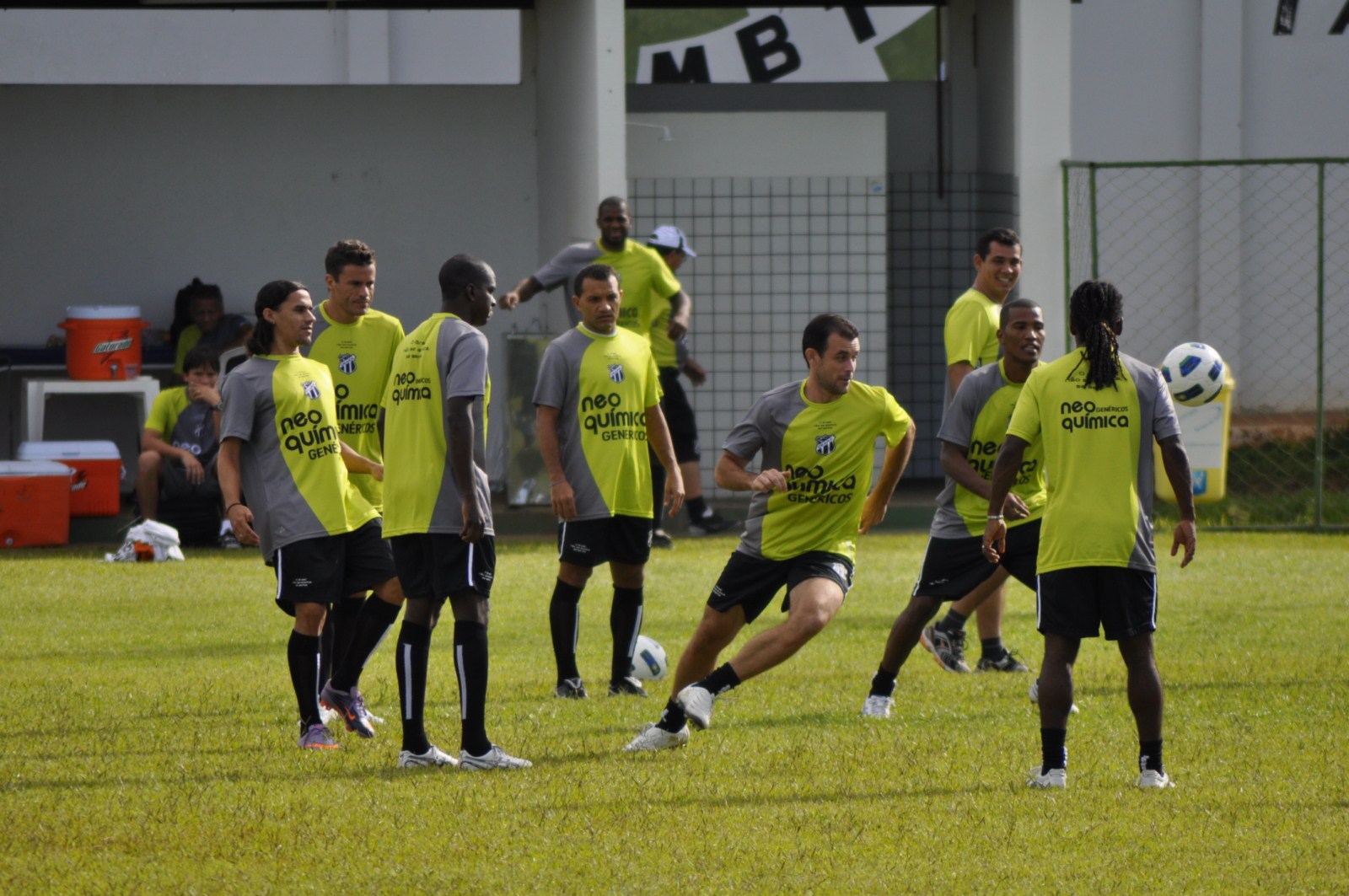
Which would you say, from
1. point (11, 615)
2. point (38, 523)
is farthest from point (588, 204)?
point (11, 615)

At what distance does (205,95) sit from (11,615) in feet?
21.5

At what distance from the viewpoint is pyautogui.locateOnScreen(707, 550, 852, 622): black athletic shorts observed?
22.9 ft

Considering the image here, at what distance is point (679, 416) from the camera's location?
44.6 ft

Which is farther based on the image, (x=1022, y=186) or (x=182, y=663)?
(x=1022, y=186)

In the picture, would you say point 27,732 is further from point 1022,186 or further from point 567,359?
point 1022,186

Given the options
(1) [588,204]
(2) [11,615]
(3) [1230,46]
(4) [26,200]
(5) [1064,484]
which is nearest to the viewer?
(5) [1064,484]

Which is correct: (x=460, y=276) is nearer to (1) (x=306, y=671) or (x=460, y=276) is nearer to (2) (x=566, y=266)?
(1) (x=306, y=671)

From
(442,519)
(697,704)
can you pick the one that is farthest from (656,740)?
Answer: (442,519)

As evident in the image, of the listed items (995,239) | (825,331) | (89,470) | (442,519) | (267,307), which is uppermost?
(995,239)

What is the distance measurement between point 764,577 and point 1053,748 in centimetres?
137

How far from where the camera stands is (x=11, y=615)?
33.1 ft

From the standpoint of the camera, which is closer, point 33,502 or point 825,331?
point 825,331

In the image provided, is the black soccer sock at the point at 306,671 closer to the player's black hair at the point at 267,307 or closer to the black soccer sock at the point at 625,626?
the player's black hair at the point at 267,307

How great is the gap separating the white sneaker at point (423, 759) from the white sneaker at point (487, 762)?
0.20 feet
